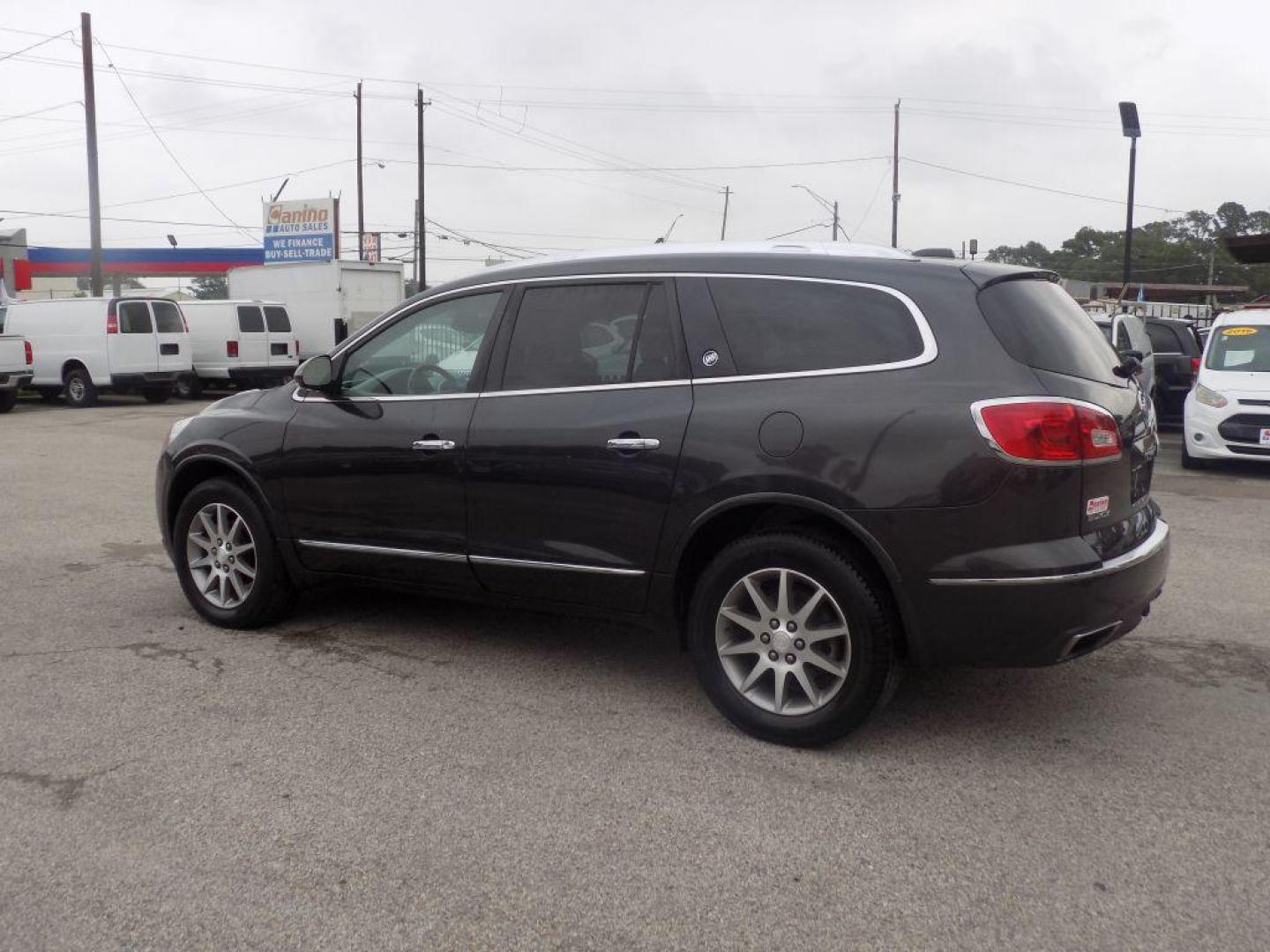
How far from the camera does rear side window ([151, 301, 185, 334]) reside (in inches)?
833

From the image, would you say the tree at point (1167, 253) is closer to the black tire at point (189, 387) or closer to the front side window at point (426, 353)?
the black tire at point (189, 387)

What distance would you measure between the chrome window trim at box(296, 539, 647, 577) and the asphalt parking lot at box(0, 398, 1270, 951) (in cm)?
49

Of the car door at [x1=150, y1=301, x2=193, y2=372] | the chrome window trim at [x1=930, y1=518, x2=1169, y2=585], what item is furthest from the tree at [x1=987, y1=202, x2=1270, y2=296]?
the chrome window trim at [x1=930, y1=518, x2=1169, y2=585]

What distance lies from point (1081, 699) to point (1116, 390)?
1.30m

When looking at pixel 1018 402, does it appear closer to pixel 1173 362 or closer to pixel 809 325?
pixel 809 325

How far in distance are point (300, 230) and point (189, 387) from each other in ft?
60.2

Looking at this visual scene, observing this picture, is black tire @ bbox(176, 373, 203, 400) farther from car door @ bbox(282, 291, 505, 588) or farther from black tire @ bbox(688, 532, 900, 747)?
black tire @ bbox(688, 532, 900, 747)

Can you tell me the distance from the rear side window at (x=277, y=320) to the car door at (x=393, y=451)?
1943cm

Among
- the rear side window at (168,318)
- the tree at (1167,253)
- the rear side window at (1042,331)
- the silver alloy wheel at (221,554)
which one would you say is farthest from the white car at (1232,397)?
the tree at (1167,253)

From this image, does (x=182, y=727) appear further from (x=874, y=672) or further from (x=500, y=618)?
(x=874, y=672)

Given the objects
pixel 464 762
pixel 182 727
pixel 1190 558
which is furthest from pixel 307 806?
pixel 1190 558

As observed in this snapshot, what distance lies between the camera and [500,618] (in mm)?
5785

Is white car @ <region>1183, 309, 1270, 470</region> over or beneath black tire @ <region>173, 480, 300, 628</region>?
over

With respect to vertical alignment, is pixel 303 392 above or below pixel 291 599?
above
